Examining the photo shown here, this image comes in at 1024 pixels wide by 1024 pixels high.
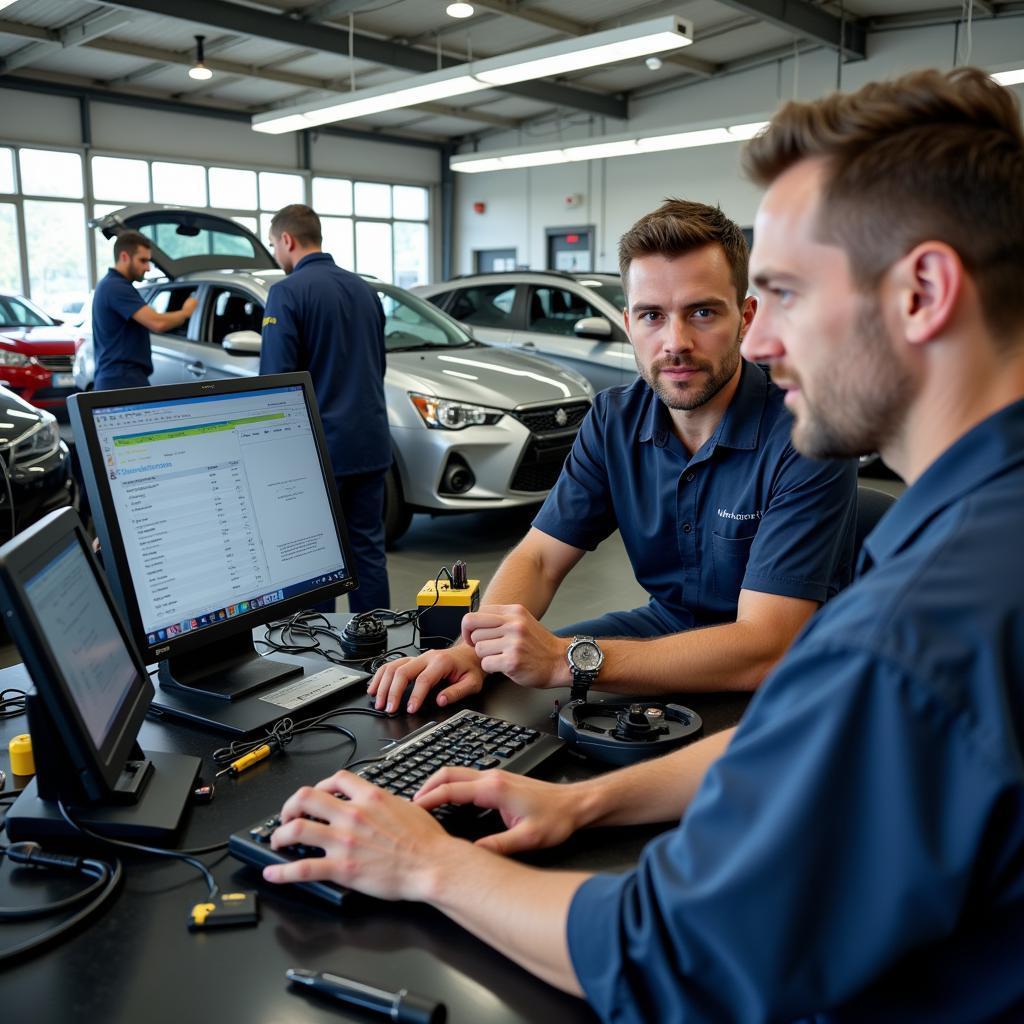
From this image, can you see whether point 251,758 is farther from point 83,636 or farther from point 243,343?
point 243,343

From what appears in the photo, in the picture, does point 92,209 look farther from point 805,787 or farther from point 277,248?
point 805,787

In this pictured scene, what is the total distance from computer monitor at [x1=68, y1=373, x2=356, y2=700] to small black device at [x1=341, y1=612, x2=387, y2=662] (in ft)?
0.36

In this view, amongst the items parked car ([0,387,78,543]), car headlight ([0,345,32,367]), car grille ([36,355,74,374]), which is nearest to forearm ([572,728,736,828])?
parked car ([0,387,78,543])

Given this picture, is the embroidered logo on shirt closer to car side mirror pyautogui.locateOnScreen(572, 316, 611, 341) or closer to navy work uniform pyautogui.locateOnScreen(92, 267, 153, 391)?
navy work uniform pyautogui.locateOnScreen(92, 267, 153, 391)

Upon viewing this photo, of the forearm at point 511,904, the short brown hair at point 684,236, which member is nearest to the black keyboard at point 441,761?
the forearm at point 511,904

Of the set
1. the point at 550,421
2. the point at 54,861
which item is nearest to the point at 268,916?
the point at 54,861

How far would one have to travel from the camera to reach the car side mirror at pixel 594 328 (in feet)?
20.9

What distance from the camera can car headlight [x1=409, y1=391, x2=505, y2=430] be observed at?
15.6 feet

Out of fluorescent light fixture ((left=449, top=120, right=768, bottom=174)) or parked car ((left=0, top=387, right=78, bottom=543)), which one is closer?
parked car ((left=0, top=387, right=78, bottom=543))

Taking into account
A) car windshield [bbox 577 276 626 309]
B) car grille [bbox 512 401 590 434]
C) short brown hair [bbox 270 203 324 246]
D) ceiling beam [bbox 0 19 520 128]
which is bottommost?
car grille [bbox 512 401 590 434]

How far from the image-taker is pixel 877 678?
2.17 feet

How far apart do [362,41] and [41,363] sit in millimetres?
4346

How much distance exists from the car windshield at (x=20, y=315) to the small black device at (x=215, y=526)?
855 cm

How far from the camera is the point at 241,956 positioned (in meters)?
0.94
